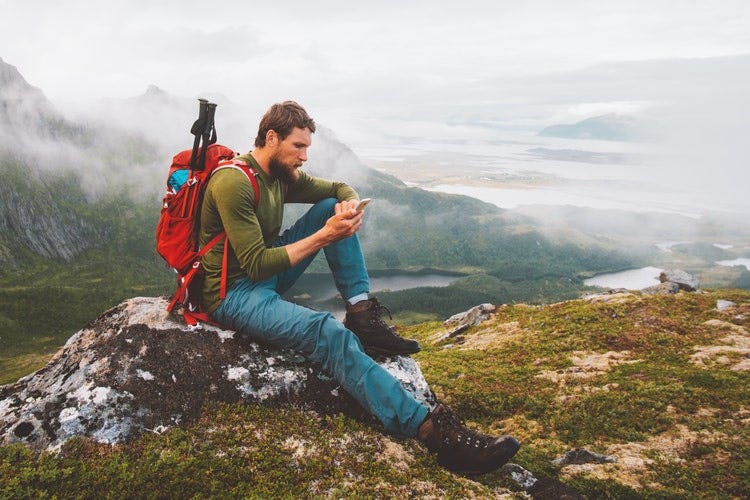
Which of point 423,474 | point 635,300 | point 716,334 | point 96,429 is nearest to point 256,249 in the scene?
point 96,429

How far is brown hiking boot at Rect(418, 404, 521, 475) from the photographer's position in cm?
706

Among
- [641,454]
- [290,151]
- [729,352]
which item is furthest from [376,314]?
[729,352]

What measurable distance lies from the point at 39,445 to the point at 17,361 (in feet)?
667

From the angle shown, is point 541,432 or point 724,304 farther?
point 724,304

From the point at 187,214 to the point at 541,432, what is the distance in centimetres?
985

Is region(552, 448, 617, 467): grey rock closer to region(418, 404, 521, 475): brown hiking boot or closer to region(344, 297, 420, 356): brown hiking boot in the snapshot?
region(418, 404, 521, 475): brown hiking boot

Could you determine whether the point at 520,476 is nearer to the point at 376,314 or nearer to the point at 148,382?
the point at 376,314

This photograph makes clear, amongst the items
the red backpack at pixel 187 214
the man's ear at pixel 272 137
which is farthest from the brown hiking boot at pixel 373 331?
the man's ear at pixel 272 137

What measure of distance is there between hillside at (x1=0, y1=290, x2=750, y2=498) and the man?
0.55 meters

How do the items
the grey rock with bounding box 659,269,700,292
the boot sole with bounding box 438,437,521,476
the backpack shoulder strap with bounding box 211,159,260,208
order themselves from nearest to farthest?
the boot sole with bounding box 438,437,521,476 → the backpack shoulder strap with bounding box 211,159,260,208 → the grey rock with bounding box 659,269,700,292

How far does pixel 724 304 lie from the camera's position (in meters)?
18.2

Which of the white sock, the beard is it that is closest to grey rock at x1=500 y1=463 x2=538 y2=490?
the white sock

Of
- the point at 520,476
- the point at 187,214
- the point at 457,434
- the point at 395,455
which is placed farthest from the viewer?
the point at 520,476

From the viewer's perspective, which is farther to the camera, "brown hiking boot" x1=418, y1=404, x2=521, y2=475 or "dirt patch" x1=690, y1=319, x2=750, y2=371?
"dirt patch" x1=690, y1=319, x2=750, y2=371
